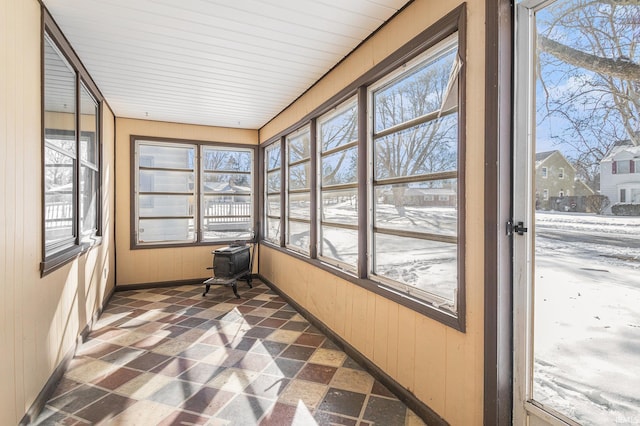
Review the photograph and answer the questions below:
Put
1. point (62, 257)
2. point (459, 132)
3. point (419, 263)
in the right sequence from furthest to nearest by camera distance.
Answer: point (62, 257) < point (419, 263) < point (459, 132)

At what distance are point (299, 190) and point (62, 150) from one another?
2.51 meters

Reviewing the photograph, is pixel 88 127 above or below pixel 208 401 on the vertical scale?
above

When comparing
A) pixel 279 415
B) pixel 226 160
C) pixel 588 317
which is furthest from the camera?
pixel 226 160

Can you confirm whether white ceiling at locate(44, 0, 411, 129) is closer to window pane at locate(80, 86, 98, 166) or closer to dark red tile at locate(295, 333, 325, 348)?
window pane at locate(80, 86, 98, 166)

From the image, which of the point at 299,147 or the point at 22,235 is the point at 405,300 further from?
the point at 299,147

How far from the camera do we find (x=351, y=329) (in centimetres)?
294

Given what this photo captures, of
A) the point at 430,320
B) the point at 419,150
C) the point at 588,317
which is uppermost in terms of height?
the point at 419,150

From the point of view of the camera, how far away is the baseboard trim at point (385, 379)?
2029mm

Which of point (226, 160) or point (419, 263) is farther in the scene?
point (226, 160)

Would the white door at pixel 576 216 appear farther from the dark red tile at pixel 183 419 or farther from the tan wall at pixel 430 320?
the dark red tile at pixel 183 419

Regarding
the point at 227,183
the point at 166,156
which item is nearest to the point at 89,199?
the point at 166,156

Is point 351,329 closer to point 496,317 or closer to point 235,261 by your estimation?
point 496,317

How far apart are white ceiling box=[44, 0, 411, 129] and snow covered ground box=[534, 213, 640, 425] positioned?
1868 millimetres

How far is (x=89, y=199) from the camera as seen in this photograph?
3826 mm
